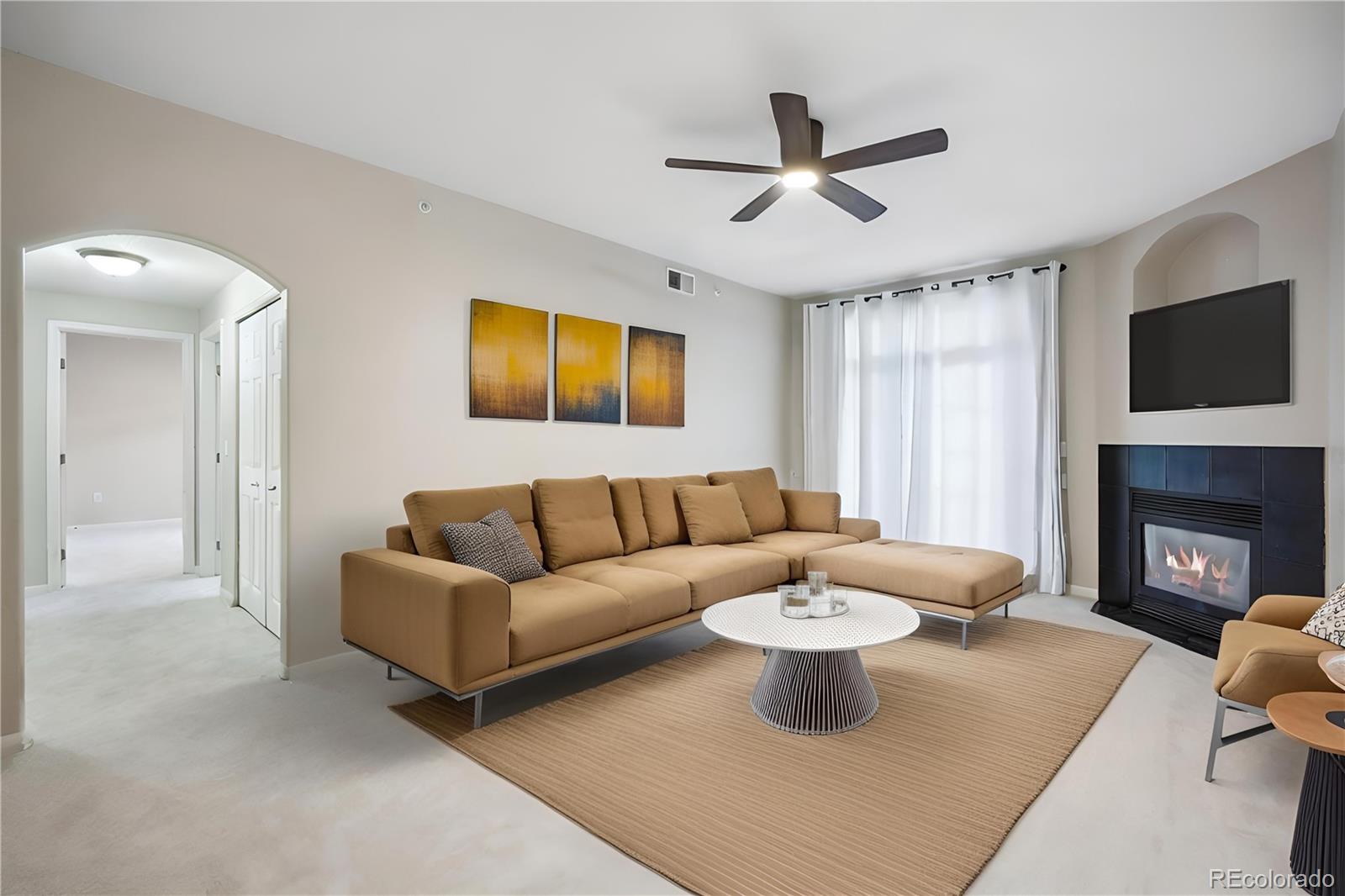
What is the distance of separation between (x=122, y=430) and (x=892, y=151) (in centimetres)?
1025

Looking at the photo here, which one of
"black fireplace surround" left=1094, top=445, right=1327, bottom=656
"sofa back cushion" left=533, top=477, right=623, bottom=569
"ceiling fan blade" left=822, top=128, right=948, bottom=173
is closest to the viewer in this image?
"ceiling fan blade" left=822, top=128, right=948, bottom=173

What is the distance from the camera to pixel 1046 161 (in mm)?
3383

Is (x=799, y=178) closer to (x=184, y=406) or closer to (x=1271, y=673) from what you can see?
(x=1271, y=673)

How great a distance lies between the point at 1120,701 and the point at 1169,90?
268 centimetres

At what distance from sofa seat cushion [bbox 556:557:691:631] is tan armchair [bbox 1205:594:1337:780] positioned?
2162mm

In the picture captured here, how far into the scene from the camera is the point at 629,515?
13.7 feet

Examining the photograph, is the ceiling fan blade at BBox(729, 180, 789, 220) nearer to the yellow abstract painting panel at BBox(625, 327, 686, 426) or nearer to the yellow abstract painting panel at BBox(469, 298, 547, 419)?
the yellow abstract painting panel at BBox(469, 298, 547, 419)

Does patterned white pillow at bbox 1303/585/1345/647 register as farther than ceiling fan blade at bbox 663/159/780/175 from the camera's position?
Answer: No

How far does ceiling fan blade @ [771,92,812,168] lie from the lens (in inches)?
96.2

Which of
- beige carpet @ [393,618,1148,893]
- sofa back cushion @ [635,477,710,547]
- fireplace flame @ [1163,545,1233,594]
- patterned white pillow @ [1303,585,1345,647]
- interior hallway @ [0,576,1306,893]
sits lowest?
interior hallway @ [0,576,1306,893]

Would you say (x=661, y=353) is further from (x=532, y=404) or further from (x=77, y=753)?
(x=77, y=753)

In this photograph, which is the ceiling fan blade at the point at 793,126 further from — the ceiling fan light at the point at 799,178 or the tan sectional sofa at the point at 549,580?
the tan sectional sofa at the point at 549,580

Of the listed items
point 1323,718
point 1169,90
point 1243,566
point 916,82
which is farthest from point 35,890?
point 1243,566

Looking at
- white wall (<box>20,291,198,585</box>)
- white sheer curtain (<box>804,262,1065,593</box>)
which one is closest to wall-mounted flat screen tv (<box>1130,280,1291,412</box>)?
white sheer curtain (<box>804,262,1065,593</box>)
